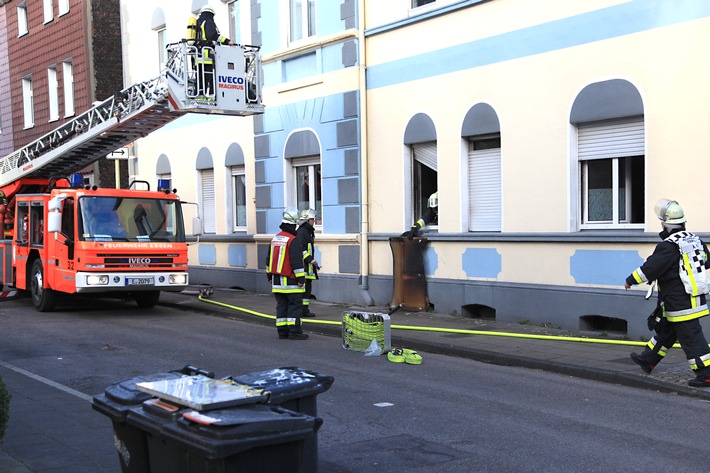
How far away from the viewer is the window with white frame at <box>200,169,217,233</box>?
810 inches

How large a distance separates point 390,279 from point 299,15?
20.2ft

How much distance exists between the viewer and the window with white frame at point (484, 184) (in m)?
13.2

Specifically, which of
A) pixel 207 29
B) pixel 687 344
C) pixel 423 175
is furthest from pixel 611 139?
pixel 207 29

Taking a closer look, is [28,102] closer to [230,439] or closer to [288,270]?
[288,270]

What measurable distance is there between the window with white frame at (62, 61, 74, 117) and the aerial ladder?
953 cm

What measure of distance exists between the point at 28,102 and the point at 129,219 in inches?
642

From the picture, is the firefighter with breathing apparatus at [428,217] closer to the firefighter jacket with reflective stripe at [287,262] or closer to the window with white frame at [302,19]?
the firefighter jacket with reflective stripe at [287,262]

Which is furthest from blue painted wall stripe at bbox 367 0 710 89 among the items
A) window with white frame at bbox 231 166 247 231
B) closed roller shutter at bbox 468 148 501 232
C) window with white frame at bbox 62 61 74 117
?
window with white frame at bbox 62 61 74 117

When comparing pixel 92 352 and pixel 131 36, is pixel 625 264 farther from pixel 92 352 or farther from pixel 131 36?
pixel 131 36

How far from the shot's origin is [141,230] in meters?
14.9

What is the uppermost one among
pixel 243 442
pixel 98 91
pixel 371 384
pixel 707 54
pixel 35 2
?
pixel 35 2

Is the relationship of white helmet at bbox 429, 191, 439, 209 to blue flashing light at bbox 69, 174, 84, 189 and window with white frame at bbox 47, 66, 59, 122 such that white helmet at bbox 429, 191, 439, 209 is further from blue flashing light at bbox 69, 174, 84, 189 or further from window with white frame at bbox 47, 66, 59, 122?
window with white frame at bbox 47, 66, 59, 122

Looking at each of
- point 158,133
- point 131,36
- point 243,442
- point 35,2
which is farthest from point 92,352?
point 35,2

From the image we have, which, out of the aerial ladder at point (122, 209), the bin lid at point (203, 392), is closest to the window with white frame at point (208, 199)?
the aerial ladder at point (122, 209)
